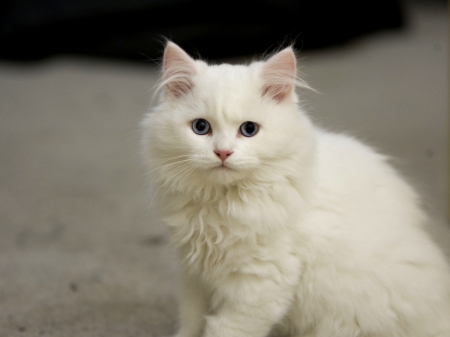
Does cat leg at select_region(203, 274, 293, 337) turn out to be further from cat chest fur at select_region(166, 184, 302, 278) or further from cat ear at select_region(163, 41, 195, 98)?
cat ear at select_region(163, 41, 195, 98)

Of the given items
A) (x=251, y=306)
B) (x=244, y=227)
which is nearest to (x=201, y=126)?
(x=244, y=227)

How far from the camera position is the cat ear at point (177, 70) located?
4.79 ft

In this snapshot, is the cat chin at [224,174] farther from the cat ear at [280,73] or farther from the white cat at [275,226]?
the cat ear at [280,73]

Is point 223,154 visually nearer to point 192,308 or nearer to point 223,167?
point 223,167

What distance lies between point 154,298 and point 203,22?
11.2ft

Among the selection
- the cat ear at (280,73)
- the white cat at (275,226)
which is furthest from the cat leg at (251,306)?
the cat ear at (280,73)

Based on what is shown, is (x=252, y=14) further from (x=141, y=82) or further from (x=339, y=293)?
(x=339, y=293)

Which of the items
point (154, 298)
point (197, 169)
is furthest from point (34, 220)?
point (197, 169)

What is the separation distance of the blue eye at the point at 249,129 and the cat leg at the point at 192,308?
52 centimetres

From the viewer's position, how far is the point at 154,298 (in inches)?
78.0

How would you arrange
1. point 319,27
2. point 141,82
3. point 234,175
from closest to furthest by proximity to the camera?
point 234,175 < point 141,82 < point 319,27

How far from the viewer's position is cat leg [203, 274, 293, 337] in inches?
55.3

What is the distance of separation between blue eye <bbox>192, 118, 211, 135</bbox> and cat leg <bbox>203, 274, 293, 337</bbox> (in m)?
0.41

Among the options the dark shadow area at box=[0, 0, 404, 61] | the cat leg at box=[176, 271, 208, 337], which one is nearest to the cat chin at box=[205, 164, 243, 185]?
Answer: the cat leg at box=[176, 271, 208, 337]
